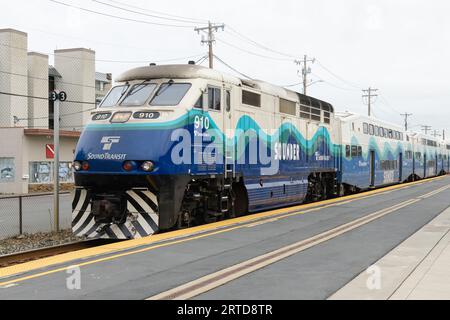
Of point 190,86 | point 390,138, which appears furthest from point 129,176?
point 390,138

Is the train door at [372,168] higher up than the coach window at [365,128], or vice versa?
the coach window at [365,128]

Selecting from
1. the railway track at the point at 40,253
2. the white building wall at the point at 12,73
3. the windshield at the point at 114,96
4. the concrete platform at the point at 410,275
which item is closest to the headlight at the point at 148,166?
the windshield at the point at 114,96

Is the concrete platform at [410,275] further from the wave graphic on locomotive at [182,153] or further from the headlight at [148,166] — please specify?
the headlight at [148,166]

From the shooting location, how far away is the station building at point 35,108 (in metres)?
32.5

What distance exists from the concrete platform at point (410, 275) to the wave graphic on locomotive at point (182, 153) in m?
4.58

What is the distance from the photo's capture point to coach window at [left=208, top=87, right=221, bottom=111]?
11.8 meters

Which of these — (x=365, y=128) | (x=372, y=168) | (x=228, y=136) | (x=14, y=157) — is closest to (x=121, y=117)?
(x=228, y=136)

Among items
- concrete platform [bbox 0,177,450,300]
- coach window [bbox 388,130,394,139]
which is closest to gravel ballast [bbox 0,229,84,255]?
concrete platform [bbox 0,177,450,300]

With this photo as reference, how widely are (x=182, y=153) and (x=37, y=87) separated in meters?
49.6

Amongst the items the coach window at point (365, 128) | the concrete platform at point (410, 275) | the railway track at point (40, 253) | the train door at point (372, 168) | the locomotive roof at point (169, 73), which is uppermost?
the locomotive roof at point (169, 73)

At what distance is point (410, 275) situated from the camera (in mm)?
6715

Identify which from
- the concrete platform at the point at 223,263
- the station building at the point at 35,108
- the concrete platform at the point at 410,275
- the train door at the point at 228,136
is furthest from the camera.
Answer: the station building at the point at 35,108

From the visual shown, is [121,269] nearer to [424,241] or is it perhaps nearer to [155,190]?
[155,190]

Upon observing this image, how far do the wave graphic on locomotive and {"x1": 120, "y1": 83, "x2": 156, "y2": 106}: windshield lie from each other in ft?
0.08
